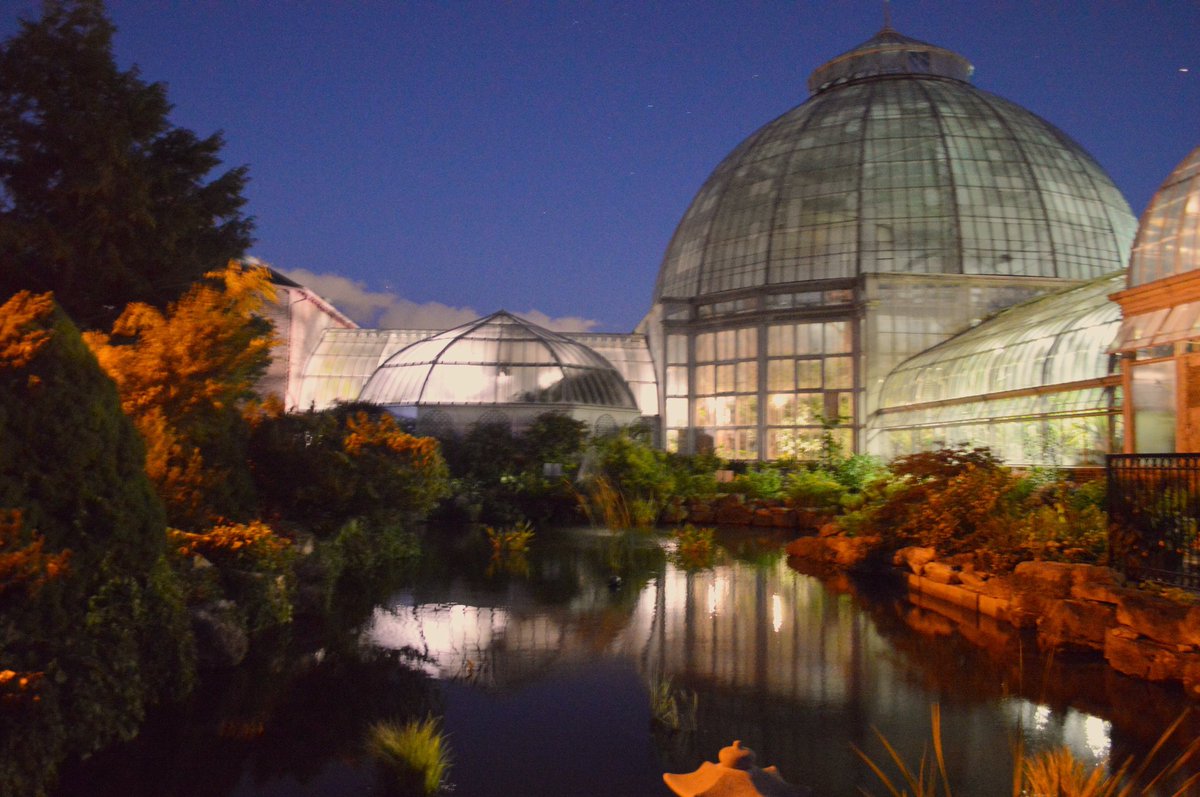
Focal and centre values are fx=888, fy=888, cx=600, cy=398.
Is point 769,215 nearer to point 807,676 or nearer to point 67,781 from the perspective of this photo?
point 807,676

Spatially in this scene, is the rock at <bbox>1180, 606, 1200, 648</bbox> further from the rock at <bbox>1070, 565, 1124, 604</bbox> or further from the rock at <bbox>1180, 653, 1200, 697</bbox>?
the rock at <bbox>1070, 565, 1124, 604</bbox>

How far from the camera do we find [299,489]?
43.9ft

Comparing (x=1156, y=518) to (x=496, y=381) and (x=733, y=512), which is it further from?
(x=496, y=381)

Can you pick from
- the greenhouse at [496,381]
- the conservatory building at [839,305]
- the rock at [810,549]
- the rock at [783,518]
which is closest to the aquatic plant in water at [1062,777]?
the rock at [810,549]

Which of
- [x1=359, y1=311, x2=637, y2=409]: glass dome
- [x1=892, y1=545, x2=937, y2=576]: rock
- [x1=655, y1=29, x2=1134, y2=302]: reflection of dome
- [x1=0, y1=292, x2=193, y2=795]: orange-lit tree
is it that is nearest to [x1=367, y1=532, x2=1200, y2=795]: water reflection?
[x1=892, y1=545, x2=937, y2=576]: rock

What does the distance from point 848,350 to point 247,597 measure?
2726cm

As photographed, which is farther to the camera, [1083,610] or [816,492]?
[816,492]

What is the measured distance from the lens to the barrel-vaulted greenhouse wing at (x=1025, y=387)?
69.2 feet

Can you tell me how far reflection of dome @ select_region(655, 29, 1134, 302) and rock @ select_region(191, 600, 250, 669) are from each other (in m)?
28.7

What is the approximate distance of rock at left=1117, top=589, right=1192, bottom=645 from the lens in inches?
354

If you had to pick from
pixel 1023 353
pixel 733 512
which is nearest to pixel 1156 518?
pixel 733 512

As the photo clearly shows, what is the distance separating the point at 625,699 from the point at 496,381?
902 inches

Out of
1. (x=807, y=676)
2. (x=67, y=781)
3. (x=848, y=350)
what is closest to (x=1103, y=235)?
(x=848, y=350)

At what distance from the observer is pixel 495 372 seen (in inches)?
1225
